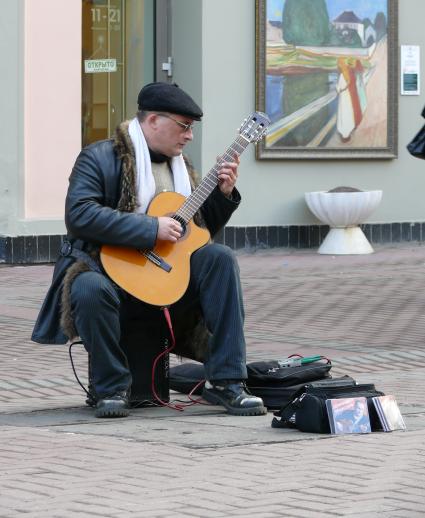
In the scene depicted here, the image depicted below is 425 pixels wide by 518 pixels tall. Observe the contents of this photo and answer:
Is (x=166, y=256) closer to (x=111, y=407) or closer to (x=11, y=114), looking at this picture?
(x=111, y=407)

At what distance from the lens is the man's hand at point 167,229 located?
6.54 metres

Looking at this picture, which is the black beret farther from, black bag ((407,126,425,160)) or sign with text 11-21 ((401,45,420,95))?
sign with text 11-21 ((401,45,420,95))

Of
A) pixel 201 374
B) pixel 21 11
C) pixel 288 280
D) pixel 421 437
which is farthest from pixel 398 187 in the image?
pixel 421 437

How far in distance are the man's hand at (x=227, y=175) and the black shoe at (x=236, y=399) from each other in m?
0.83

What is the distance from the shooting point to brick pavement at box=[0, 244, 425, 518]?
4746 mm

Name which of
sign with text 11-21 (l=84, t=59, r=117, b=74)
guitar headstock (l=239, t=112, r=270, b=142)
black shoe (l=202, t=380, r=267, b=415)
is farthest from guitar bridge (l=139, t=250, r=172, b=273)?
sign with text 11-21 (l=84, t=59, r=117, b=74)

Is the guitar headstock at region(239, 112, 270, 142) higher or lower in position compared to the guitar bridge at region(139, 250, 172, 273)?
higher

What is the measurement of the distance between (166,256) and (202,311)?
0.94 ft

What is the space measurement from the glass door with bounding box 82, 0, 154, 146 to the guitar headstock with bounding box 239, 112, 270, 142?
793 centimetres

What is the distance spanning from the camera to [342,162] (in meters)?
15.8

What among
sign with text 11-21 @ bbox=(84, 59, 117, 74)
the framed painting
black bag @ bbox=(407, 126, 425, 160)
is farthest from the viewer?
the framed painting

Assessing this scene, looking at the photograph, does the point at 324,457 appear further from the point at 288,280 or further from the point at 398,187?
the point at 398,187

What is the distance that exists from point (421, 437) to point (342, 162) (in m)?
9.96

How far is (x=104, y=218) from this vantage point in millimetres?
6504
